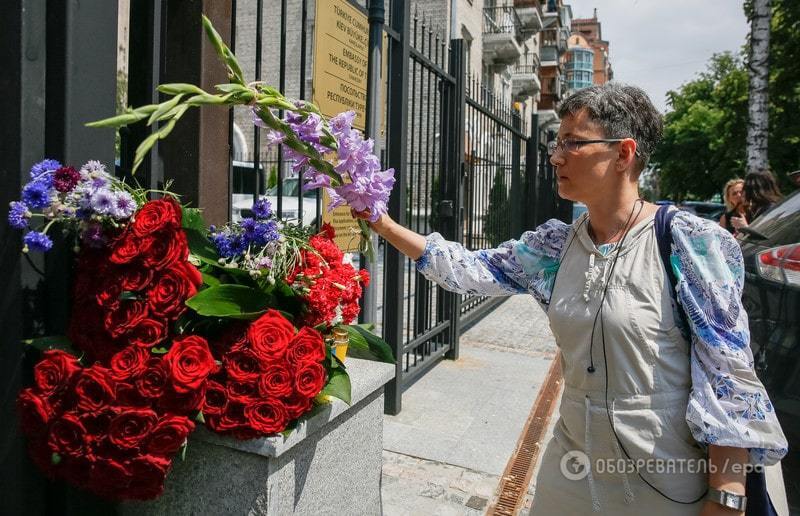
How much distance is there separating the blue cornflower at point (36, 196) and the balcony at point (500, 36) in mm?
26334

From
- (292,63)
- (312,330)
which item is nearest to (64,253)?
(312,330)

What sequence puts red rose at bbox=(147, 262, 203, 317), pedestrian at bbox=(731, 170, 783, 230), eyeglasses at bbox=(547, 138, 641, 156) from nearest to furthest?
red rose at bbox=(147, 262, 203, 317), eyeglasses at bbox=(547, 138, 641, 156), pedestrian at bbox=(731, 170, 783, 230)

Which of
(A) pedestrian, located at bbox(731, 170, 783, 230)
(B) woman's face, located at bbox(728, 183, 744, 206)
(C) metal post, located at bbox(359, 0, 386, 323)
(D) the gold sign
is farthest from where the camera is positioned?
(B) woman's face, located at bbox(728, 183, 744, 206)

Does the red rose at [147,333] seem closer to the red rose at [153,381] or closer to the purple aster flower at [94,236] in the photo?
the red rose at [153,381]

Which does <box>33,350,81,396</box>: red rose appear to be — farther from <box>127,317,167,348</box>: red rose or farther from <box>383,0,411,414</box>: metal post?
<box>383,0,411,414</box>: metal post

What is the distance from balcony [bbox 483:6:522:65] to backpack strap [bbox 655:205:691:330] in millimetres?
25838

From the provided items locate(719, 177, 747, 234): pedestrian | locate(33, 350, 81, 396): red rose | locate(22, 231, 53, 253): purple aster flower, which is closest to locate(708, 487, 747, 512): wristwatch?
locate(33, 350, 81, 396): red rose

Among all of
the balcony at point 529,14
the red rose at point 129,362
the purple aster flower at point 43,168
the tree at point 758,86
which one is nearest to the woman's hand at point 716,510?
the red rose at point 129,362

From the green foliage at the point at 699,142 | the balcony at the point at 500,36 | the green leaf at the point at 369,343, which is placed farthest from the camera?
the green foliage at the point at 699,142

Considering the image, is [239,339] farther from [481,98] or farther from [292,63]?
[292,63]

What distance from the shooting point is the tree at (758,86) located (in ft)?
39.9

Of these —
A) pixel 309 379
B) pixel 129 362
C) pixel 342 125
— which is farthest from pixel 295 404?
pixel 342 125

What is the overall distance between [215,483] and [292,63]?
Result: 17823mm

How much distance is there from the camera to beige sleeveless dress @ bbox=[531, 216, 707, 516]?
5.73ft
